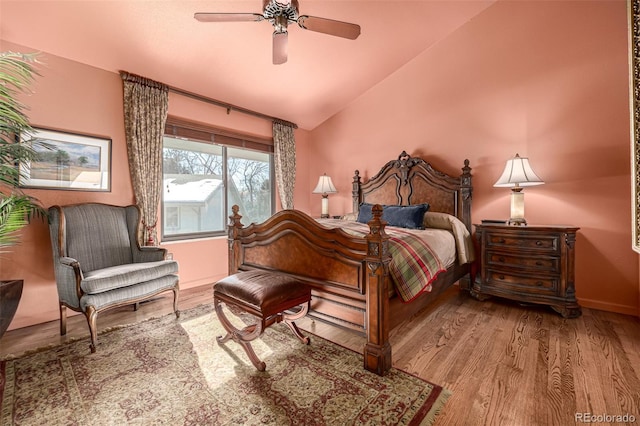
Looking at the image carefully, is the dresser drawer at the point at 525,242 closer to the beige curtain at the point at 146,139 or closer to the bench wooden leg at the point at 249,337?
the bench wooden leg at the point at 249,337

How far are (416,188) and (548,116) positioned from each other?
5.34ft

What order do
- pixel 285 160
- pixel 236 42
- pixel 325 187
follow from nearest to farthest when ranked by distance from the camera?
1. pixel 236 42
2. pixel 325 187
3. pixel 285 160

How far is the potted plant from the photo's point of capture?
1.97 meters

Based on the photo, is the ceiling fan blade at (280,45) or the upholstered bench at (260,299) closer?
the upholstered bench at (260,299)

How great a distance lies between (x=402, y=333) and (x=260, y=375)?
4.08 ft

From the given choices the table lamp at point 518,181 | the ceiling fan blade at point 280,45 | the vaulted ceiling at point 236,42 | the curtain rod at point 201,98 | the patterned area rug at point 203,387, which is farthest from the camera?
the curtain rod at point 201,98

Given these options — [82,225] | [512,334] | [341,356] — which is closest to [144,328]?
[82,225]

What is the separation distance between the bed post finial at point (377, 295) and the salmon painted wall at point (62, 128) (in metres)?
2.78

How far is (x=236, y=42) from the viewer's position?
9.84 feet

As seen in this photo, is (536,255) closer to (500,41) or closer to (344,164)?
(500,41)

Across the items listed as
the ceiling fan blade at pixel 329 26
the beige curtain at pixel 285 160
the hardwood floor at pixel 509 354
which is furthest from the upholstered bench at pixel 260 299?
the beige curtain at pixel 285 160

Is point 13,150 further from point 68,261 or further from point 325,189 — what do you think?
point 325,189

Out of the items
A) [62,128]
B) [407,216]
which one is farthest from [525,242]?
[62,128]

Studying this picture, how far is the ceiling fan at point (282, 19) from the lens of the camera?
201 cm
